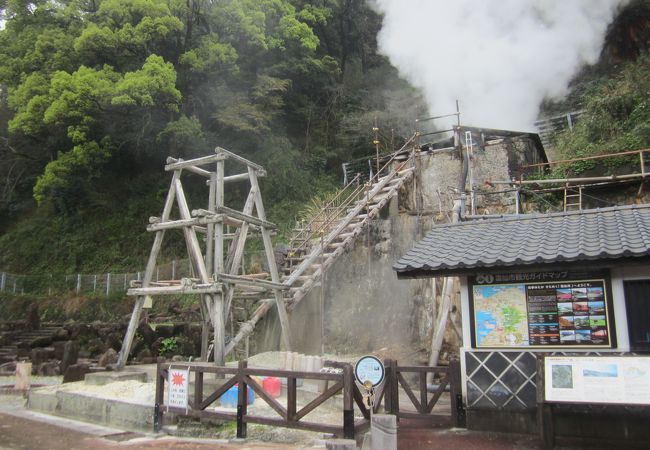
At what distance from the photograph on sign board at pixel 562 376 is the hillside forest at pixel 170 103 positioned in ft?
53.3

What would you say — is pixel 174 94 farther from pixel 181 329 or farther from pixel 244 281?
pixel 244 281

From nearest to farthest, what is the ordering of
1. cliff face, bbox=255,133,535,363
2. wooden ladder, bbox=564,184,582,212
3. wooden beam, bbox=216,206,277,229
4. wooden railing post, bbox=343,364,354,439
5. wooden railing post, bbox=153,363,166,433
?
wooden railing post, bbox=343,364,354,439 < wooden railing post, bbox=153,363,166,433 < wooden beam, bbox=216,206,277,229 < cliff face, bbox=255,133,535,363 < wooden ladder, bbox=564,184,582,212

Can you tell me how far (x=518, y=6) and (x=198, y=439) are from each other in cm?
2652

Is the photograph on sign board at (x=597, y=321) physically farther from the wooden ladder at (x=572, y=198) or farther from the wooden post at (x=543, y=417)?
the wooden ladder at (x=572, y=198)

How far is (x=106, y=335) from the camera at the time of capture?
70.5 ft

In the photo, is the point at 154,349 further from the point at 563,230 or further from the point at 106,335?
the point at 563,230

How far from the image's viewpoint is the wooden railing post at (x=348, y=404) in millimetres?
6945

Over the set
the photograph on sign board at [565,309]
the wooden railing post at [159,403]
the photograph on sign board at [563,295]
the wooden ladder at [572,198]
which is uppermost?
the wooden ladder at [572,198]

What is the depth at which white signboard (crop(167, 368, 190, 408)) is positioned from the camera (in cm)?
845

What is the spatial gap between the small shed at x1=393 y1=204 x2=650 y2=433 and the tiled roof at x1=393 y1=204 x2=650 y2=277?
0.05 feet

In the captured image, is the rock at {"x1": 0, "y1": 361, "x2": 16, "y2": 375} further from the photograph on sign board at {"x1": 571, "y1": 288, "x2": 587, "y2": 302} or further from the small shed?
the photograph on sign board at {"x1": 571, "y1": 288, "x2": 587, "y2": 302}

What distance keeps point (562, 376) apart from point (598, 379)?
0.41 metres

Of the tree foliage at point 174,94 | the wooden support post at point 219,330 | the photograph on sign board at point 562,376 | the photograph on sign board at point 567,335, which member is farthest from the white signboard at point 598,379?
the tree foliage at point 174,94

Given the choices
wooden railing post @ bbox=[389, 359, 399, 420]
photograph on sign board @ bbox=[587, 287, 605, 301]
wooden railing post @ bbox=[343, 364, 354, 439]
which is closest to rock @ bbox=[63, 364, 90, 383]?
wooden railing post @ bbox=[389, 359, 399, 420]
